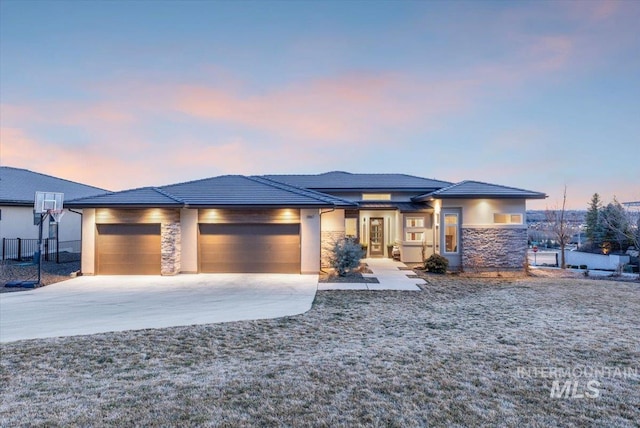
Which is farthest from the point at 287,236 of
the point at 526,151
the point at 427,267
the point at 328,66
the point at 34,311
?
the point at 526,151

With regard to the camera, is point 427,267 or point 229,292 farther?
point 427,267

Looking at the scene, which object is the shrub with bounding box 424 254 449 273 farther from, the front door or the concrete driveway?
the concrete driveway

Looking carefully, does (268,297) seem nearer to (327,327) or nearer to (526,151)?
(327,327)

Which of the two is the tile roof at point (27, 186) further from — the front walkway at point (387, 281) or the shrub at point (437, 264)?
the shrub at point (437, 264)

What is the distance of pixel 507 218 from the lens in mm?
13398

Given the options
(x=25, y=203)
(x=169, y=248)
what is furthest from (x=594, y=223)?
(x=25, y=203)

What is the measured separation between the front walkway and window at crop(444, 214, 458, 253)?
220cm

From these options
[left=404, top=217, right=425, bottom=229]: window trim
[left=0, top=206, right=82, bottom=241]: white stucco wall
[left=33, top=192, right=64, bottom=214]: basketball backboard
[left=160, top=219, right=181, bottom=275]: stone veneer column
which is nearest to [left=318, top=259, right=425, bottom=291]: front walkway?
[left=404, top=217, right=425, bottom=229]: window trim

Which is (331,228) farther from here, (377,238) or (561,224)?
(561,224)

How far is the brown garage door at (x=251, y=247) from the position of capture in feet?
41.0

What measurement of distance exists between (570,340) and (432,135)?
17.4 metres

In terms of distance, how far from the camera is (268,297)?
28.9 ft

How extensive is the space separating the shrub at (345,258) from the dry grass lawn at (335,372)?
15.7 ft

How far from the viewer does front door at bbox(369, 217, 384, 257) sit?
18.2 meters
